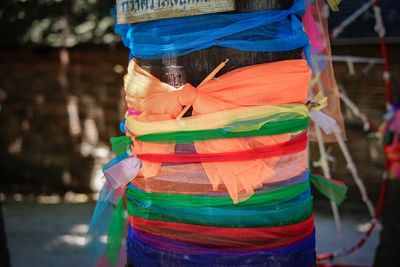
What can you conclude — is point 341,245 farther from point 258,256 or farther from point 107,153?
point 258,256

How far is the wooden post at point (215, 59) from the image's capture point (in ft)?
7.48

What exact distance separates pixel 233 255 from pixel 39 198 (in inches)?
322

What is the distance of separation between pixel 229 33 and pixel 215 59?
0.09 meters

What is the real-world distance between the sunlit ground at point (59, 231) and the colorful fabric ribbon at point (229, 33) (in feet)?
15.5

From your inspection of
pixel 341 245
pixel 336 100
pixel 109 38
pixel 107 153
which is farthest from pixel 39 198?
pixel 336 100

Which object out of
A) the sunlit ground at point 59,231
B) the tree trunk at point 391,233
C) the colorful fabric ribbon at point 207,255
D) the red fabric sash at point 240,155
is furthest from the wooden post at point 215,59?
the sunlit ground at point 59,231

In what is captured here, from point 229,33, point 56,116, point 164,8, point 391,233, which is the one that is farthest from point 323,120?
point 56,116

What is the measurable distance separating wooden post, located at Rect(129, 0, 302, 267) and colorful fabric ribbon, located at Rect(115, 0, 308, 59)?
17 mm

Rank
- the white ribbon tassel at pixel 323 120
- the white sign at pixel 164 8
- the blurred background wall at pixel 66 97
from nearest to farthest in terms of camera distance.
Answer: the white sign at pixel 164 8, the white ribbon tassel at pixel 323 120, the blurred background wall at pixel 66 97

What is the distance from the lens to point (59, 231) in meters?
8.27

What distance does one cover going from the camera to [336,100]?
2.91 meters

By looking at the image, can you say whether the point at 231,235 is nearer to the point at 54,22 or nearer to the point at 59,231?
the point at 59,231

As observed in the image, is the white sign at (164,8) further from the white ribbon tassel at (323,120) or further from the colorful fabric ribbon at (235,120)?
the white ribbon tassel at (323,120)

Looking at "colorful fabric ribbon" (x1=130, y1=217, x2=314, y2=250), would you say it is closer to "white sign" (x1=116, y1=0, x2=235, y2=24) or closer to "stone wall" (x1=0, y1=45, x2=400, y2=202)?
"white sign" (x1=116, y1=0, x2=235, y2=24)
